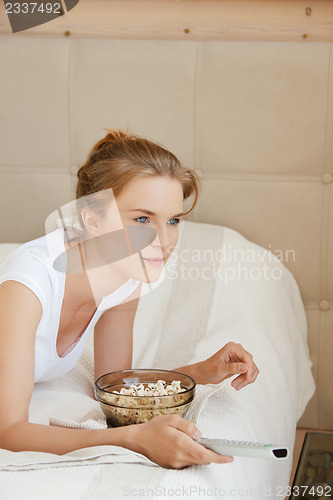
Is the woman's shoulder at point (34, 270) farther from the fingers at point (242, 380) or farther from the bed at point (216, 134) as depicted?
the bed at point (216, 134)

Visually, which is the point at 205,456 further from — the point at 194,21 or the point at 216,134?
the point at 194,21

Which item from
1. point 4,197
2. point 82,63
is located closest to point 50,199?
point 4,197

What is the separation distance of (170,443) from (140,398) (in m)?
0.13

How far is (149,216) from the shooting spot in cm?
115

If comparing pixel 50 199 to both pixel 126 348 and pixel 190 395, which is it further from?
pixel 190 395

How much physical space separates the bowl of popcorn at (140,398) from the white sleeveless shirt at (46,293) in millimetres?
179

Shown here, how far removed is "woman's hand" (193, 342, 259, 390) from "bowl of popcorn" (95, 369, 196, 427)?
4.4 inches

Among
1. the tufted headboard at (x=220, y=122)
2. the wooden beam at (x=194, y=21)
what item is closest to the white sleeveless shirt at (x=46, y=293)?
the tufted headboard at (x=220, y=122)

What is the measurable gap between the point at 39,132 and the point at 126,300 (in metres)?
0.80

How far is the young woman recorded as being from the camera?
0.95 metres

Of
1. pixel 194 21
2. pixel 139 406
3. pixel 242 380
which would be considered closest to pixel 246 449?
pixel 139 406

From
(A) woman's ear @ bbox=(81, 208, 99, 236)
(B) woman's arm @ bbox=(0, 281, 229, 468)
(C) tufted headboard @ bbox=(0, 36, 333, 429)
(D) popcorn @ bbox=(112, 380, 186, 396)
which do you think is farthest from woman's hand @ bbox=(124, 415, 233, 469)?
(C) tufted headboard @ bbox=(0, 36, 333, 429)

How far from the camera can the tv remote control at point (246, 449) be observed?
32.1 inches

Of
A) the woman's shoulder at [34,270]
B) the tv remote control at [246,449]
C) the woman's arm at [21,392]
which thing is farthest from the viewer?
the woman's shoulder at [34,270]
